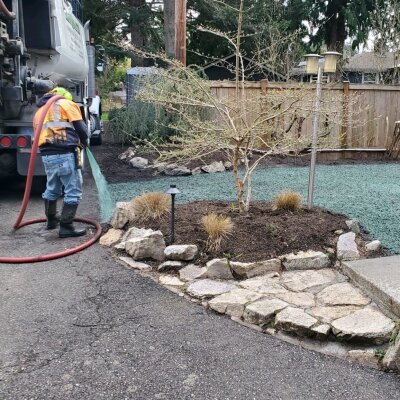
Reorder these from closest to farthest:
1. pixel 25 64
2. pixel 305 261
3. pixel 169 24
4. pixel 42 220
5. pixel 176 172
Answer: pixel 305 261, pixel 42 220, pixel 25 64, pixel 176 172, pixel 169 24

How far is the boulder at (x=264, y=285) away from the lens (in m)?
3.76

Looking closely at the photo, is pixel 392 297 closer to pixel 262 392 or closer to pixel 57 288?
pixel 262 392

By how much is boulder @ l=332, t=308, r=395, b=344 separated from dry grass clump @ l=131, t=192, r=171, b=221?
246 centimetres

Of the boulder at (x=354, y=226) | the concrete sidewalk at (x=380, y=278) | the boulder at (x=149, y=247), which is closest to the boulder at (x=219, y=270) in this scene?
the boulder at (x=149, y=247)

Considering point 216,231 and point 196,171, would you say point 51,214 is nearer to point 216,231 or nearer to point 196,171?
point 216,231

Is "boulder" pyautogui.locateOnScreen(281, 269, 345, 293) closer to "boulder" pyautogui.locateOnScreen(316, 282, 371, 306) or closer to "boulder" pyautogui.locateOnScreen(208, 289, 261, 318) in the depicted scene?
"boulder" pyautogui.locateOnScreen(316, 282, 371, 306)

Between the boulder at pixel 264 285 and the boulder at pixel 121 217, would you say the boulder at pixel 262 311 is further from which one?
the boulder at pixel 121 217

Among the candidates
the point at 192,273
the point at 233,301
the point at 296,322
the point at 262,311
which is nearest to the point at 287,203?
the point at 192,273

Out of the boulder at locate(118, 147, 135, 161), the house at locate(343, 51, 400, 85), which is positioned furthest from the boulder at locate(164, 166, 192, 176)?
the house at locate(343, 51, 400, 85)

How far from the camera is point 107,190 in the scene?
293 inches

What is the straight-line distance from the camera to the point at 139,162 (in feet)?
30.3

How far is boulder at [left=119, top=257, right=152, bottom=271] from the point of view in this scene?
4323mm

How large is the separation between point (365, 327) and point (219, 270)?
1.37 meters

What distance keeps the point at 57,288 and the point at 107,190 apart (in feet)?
12.0
